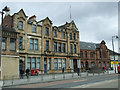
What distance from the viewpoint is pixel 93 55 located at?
2154 inches

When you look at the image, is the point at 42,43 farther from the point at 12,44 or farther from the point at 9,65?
the point at 9,65

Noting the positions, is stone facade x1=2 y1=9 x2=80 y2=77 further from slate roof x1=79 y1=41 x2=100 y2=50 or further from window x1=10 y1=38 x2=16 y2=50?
slate roof x1=79 y1=41 x2=100 y2=50

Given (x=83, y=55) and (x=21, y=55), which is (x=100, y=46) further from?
(x=21, y=55)

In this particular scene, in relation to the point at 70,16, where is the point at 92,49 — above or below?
below

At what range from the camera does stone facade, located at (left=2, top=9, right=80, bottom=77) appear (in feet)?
102

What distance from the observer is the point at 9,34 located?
87.7ft

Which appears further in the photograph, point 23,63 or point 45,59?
point 45,59

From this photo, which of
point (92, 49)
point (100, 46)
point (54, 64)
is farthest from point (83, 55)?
point (54, 64)

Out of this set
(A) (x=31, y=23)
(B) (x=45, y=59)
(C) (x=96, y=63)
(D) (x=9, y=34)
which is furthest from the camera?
(C) (x=96, y=63)

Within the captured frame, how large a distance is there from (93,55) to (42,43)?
25.1 m

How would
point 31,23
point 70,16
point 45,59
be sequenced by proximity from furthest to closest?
point 70,16 < point 45,59 < point 31,23

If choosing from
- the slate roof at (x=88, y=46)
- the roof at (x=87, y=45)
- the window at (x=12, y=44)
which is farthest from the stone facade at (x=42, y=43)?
the slate roof at (x=88, y=46)

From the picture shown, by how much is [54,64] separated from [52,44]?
4.92 m

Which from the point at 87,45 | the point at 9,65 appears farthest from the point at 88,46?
the point at 9,65
